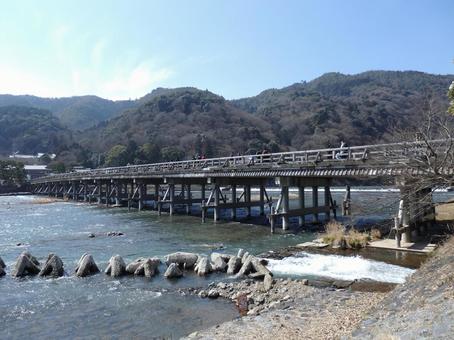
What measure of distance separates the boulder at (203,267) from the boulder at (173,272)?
2.28ft

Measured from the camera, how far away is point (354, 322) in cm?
927

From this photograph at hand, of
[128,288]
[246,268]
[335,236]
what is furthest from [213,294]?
[335,236]

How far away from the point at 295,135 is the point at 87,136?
94.5 m

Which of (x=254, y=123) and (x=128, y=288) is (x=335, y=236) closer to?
(x=128, y=288)

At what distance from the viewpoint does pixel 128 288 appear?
15.0 meters

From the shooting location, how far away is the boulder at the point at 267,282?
13.7 metres

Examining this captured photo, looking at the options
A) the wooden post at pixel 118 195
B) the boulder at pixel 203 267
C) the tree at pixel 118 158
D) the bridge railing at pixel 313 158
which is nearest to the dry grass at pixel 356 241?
the bridge railing at pixel 313 158

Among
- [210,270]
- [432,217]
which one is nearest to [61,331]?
[210,270]

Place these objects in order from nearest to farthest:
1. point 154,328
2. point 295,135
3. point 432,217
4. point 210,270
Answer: point 154,328 < point 210,270 < point 432,217 < point 295,135

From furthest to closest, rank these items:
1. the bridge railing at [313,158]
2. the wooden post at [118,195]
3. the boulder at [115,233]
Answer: the wooden post at [118,195] < the boulder at [115,233] < the bridge railing at [313,158]

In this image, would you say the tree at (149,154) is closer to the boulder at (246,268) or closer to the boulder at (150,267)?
the boulder at (150,267)

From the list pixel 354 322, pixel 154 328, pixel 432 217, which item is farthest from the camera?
pixel 432 217

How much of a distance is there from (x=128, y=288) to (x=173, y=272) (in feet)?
6.50

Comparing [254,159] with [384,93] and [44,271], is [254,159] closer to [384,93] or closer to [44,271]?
[44,271]
